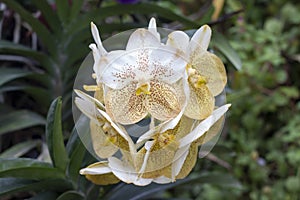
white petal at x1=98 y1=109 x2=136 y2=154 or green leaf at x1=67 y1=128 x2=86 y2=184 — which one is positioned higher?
white petal at x1=98 y1=109 x2=136 y2=154

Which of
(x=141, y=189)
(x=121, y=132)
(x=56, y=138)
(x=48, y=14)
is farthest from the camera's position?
(x=48, y=14)

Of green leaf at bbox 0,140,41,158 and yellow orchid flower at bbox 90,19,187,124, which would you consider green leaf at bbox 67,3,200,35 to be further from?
yellow orchid flower at bbox 90,19,187,124

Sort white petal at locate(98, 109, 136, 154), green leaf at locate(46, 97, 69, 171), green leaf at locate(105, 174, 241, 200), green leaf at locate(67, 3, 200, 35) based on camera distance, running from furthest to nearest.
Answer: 1. green leaf at locate(67, 3, 200, 35)
2. green leaf at locate(105, 174, 241, 200)
3. green leaf at locate(46, 97, 69, 171)
4. white petal at locate(98, 109, 136, 154)

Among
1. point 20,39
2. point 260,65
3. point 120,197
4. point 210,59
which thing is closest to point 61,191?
point 120,197

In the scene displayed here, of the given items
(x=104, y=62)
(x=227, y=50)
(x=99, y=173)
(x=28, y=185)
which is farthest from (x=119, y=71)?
(x=227, y=50)

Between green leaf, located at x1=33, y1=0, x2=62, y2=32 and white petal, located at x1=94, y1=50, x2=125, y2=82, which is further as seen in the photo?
green leaf, located at x1=33, y1=0, x2=62, y2=32

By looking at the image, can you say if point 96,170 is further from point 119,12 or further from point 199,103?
point 119,12

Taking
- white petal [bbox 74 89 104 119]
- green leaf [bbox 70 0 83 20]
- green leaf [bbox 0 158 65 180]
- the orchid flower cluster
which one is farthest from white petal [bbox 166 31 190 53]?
green leaf [bbox 70 0 83 20]
